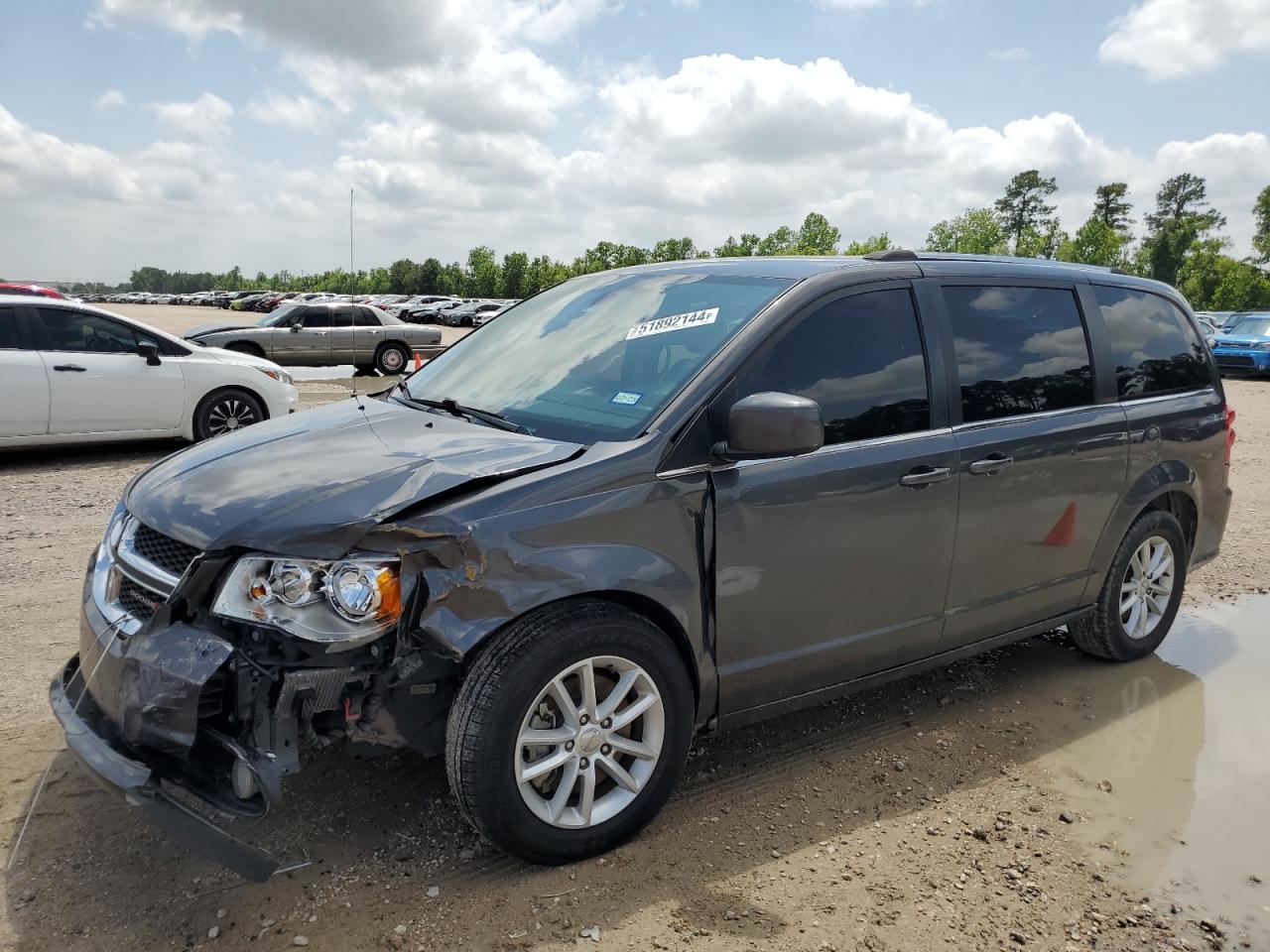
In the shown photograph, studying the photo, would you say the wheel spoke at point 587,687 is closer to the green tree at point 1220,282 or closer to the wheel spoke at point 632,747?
the wheel spoke at point 632,747

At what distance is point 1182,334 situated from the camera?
502 cm

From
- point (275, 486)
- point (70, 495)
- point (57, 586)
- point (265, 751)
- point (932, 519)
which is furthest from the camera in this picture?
point (70, 495)

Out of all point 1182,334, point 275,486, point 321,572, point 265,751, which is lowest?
point 265,751

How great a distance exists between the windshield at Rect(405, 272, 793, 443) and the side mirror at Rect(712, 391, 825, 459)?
293 millimetres

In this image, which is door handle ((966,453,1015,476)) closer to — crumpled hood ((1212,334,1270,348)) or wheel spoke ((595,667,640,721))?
wheel spoke ((595,667,640,721))

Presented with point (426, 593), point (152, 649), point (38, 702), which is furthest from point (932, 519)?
point (38, 702)

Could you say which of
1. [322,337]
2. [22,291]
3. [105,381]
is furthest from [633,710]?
[22,291]

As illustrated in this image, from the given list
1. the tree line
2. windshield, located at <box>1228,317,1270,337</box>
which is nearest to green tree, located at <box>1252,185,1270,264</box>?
the tree line

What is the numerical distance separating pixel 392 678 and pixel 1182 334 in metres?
4.33

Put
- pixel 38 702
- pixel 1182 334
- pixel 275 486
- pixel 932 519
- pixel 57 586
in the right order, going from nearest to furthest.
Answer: pixel 275 486, pixel 932 519, pixel 38 702, pixel 1182 334, pixel 57 586

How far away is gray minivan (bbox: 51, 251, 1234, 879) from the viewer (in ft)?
8.73

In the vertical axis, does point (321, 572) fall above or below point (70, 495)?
above

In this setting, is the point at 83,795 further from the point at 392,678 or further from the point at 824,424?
the point at 824,424

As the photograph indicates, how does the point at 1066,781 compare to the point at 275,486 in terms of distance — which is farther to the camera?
the point at 1066,781
